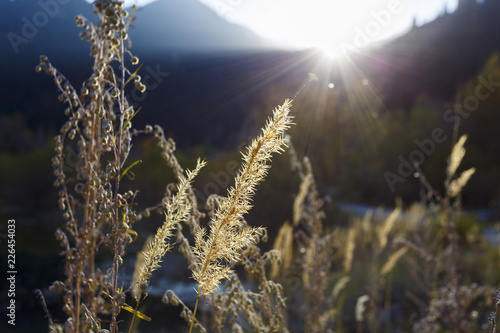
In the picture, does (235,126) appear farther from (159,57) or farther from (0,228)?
(0,228)

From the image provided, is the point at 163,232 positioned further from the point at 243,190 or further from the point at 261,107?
the point at 261,107

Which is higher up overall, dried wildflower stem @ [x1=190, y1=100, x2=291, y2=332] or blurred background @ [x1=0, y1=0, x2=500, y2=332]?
blurred background @ [x1=0, y1=0, x2=500, y2=332]

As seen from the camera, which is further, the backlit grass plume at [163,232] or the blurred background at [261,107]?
the blurred background at [261,107]

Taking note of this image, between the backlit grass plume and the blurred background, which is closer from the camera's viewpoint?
the backlit grass plume

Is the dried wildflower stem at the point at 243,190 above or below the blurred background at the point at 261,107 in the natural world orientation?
below

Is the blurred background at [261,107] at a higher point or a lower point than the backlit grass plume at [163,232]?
higher

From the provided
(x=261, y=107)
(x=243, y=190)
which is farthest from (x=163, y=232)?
(x=261, y=107)

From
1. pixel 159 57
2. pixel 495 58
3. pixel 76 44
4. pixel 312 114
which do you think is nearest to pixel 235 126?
pixel 159 57

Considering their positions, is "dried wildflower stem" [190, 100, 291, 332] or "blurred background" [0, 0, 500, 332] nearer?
"dried wildflower stem" [190, 100, 291, 332]

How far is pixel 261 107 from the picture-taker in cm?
2964

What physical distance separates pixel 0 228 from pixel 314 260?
→ 48.5 ft

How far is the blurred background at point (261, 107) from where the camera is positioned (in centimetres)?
1416

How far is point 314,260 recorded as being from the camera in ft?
8.93

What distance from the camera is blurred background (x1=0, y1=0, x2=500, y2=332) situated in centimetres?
1416
